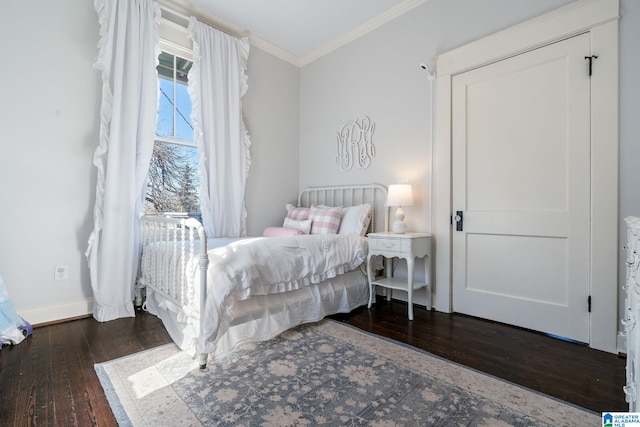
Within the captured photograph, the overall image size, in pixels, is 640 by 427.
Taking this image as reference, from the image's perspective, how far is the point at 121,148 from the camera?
2.52m

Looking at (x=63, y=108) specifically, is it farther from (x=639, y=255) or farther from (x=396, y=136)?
(x=639, y=255)

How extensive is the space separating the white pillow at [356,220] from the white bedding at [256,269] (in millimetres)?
291

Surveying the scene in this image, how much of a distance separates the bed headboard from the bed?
0.13ft

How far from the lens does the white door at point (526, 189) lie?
2.09 m

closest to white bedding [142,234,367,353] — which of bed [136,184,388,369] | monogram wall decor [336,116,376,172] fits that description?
bed [136,184,388,369]

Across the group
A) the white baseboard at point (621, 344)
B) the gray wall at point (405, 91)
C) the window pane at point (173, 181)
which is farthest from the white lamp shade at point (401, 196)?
the window pane at point (173, 181)

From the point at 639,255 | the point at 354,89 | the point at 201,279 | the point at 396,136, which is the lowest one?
the point at 201,279

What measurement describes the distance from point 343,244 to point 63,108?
2478 millimetres

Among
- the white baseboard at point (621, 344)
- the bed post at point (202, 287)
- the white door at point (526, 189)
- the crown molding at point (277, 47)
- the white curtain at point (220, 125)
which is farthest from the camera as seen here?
the white curtain at point (220, 125)

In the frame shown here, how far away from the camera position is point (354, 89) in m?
3.49

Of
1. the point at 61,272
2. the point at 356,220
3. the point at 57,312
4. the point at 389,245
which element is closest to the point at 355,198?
the point at 356,220

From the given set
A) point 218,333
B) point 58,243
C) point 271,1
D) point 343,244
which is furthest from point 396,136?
point 58,243

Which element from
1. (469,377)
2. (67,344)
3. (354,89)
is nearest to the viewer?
(469,377)

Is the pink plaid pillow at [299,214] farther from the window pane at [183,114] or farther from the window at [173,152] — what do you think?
the window pane at [183,114]
